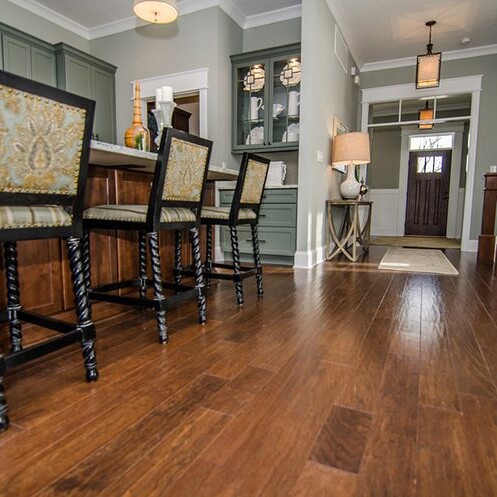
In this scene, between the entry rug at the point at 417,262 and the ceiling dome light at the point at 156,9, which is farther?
the entry rug at the point at 417,262

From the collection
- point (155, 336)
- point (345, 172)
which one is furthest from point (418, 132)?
point (155, 336)

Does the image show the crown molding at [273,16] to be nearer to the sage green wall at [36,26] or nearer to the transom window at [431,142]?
the sage green wall at [36,26]

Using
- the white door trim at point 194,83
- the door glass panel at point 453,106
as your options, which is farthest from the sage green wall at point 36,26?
the door glass panel at point 453,106

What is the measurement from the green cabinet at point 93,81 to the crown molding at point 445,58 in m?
3.85

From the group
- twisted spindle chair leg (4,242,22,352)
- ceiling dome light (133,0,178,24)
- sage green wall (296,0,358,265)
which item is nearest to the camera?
twisted spindle chair leg (4,242,22,352)

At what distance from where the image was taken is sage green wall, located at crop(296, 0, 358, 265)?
351 centimetres

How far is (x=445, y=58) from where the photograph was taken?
17.8 feet

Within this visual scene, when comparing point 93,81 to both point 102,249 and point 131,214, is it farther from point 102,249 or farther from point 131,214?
point 131,214

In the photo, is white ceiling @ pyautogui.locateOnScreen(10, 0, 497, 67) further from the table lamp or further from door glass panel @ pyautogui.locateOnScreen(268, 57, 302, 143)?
the table lamp

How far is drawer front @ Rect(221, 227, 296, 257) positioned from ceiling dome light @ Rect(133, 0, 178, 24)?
203cm

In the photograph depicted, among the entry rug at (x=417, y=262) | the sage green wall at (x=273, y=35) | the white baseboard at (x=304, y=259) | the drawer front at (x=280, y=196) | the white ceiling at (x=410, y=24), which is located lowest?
the entry rug at (x=417, y=262)

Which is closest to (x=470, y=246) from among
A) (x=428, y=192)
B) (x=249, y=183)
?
(x=428, y=192)

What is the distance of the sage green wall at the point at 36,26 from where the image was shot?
159 inches

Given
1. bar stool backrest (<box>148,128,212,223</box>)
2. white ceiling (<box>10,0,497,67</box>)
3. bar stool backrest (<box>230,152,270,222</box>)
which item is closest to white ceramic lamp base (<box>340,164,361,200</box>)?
white ceiling (<box>10,0,497,67</box>)
